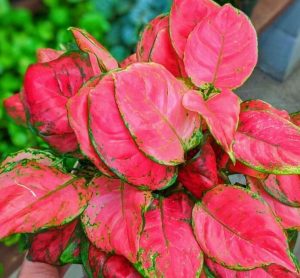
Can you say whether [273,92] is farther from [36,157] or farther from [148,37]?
[36,157]

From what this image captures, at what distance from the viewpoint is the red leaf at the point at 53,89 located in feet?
1.74

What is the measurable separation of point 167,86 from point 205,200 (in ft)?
0.44

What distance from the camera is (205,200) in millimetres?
526

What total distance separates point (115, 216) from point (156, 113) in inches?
5.0

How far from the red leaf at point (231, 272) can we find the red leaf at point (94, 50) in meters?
0.26

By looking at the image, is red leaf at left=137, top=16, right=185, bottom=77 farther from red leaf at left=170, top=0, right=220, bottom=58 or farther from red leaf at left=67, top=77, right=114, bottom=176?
red leaf at left=67, top=77, right=114, bottom=176

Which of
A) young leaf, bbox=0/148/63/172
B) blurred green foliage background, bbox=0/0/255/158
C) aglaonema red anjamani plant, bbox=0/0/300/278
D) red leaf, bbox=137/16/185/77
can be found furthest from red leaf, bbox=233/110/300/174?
blurred green foliage background, bbox=0/0/255/158

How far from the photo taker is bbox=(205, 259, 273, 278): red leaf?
535mm

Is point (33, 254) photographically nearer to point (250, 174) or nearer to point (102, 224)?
point (102, 224)

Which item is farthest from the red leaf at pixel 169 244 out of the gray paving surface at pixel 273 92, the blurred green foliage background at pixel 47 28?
the blurred green foliage background at pixel 47 28

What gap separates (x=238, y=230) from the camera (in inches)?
19.5

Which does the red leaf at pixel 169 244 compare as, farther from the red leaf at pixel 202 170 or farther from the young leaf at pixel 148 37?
the young leaf at pixel 148 37

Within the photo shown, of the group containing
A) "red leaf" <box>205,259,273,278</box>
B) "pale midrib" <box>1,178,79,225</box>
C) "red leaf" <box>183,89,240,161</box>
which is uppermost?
"red leaf" <box>183,89,240,161</box>

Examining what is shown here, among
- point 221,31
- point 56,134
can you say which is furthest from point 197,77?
point 56,134
